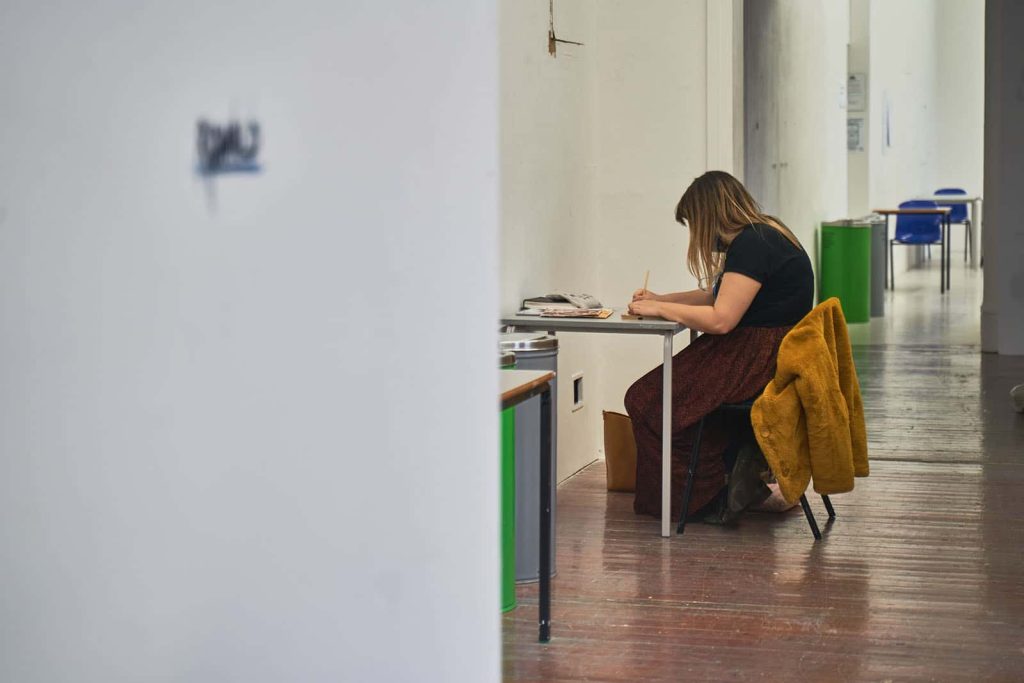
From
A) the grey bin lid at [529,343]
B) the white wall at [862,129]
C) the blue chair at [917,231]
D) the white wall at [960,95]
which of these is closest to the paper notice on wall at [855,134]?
the white wall at [862,129]

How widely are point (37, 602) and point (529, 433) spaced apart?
2.23m

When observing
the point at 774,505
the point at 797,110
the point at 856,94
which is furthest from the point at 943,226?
the point at 774,505

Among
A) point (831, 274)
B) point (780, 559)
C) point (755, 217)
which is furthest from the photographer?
point (831, 274)

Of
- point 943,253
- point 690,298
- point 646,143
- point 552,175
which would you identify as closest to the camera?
point 690,298

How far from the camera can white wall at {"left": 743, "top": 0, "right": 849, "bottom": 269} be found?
811cm

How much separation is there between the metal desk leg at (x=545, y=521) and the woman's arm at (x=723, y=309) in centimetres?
115

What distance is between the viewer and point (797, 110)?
32.4 ft

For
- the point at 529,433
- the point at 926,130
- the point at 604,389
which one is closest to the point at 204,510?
the point at 529,433

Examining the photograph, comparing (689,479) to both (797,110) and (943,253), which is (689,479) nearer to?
(797,110)

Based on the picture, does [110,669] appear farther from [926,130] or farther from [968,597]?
[926,130]

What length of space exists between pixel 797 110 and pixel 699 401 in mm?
5863

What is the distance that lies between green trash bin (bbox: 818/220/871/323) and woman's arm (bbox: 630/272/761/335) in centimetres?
664

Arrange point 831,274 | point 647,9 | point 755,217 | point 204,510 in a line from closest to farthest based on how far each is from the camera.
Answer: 1. point 204,510
2. point 755,217
3. point 647,9
4. point 831,274

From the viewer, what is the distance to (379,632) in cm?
160
